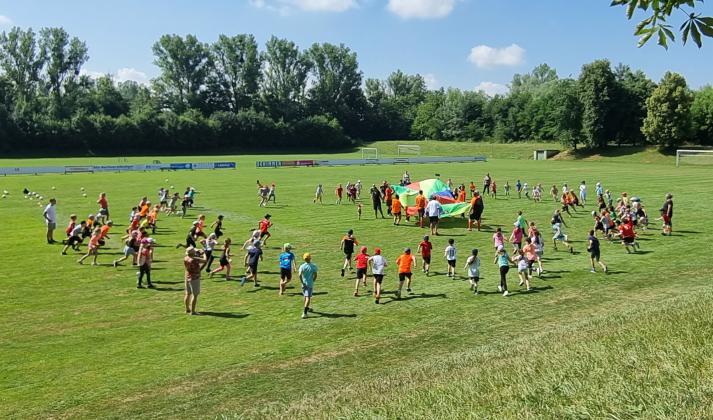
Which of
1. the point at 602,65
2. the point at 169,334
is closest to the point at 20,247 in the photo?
the point at 169,334

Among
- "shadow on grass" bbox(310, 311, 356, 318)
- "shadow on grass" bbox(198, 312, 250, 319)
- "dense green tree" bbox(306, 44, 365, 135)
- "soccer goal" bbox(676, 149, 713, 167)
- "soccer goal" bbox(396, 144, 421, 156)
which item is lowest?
"shadow on grass" bbox(310, 311, 356, 318)

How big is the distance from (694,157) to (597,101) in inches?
704

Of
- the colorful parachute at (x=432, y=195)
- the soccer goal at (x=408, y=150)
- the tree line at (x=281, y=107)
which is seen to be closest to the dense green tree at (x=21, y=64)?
the tree line at (x=281, y=107)

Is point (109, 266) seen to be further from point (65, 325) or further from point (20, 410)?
point (20, 410)

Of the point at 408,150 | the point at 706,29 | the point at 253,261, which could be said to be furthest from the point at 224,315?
the point at 408,150

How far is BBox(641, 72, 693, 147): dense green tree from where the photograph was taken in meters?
77.9

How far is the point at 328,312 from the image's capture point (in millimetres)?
15102

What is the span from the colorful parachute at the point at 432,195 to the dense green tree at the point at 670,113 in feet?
200

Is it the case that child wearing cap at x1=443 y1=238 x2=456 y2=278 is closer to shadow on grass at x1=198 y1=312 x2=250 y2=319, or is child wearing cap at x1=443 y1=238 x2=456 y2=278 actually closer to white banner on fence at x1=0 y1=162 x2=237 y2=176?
shadow on grass at x1=198 y1=312 x2=250 y2=319

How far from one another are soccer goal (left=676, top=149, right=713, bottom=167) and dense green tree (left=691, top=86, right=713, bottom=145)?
30.0ft

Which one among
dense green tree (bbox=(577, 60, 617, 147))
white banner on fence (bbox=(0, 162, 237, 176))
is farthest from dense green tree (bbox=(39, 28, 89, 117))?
dense green tree (bbox=(577, 60, 617, 147))

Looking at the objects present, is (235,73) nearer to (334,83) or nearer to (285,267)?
(334,83)

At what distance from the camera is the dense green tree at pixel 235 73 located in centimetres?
11600

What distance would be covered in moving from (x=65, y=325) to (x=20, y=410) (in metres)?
4.54
